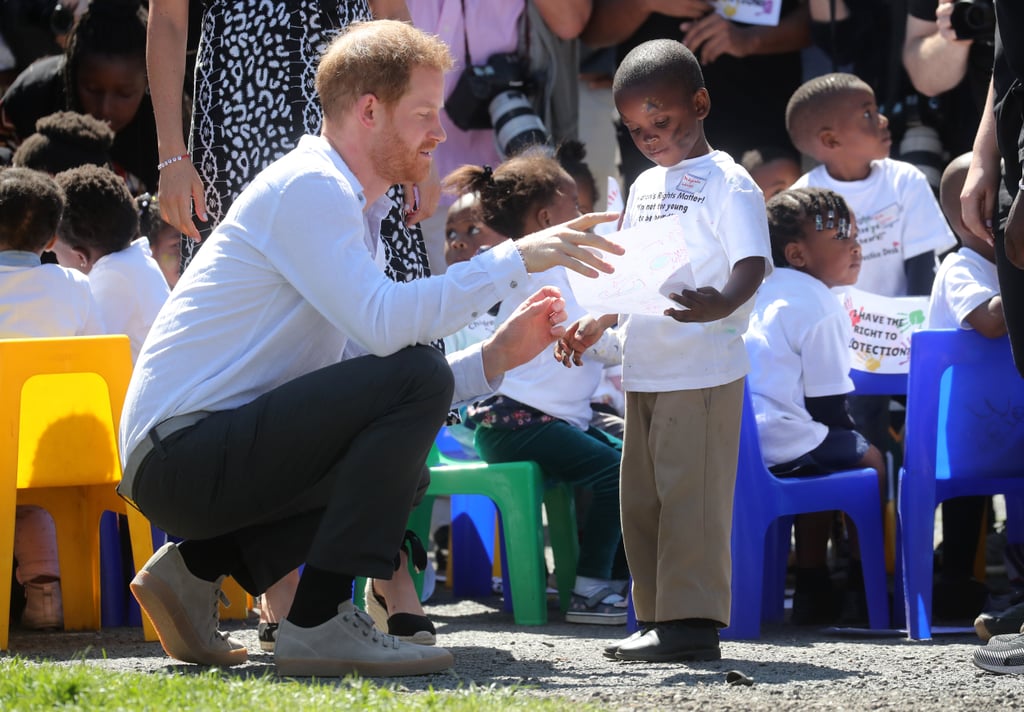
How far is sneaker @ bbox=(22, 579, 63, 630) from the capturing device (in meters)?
4.76

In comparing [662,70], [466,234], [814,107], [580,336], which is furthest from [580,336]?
[814,107]

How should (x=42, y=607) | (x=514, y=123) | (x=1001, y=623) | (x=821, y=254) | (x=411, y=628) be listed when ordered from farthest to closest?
(x=514, y=123) < (x=821, y=254) < (x=42, y=607) < (x=411, y=628) < (x=1001, y=623)

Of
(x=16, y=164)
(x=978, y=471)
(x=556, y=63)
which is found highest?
(x=556, y=63)

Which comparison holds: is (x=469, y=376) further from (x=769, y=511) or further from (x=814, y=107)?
(x=814, y=107)

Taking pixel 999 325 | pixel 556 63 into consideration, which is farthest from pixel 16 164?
pixel 999 325

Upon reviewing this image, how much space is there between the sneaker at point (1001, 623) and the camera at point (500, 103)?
324cm

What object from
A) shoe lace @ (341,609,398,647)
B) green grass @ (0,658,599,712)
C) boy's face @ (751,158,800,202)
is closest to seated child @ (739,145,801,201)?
boy's face @ (751,158,800,202)

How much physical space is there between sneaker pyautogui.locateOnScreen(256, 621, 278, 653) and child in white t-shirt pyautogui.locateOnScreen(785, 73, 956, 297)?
284cm

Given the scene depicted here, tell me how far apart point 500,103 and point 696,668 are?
3.52 meters

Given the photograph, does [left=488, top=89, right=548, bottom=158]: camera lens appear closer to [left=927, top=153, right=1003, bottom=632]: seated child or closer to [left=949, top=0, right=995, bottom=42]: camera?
[left=949, top=0, right=995, bottom=42]: camera

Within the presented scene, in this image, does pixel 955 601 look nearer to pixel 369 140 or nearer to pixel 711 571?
pixel 711 571

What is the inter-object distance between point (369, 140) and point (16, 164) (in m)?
2.92

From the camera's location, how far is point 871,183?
5840 millimetres

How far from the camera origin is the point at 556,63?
22.3 feet
